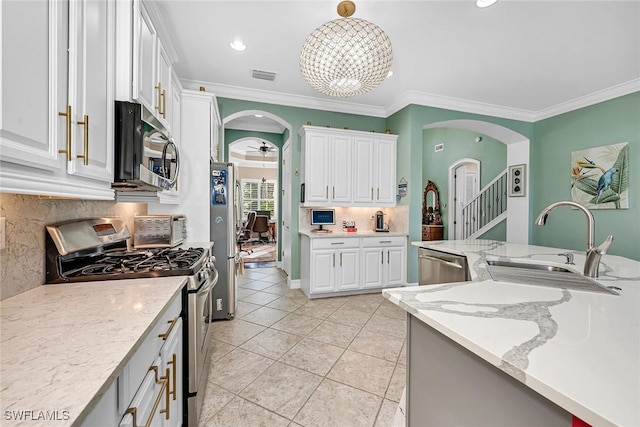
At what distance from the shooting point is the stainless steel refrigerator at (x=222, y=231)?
9.50ft

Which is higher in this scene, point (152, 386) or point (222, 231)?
point (222, 231)

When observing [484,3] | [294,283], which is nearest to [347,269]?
[294,283]

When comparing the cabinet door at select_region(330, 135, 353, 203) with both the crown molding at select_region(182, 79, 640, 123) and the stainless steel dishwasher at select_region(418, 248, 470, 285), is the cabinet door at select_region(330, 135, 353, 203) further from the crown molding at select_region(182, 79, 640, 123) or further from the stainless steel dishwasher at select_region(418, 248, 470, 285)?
the stainless steel dishwasher at select_region(418, 248, 470, 285)

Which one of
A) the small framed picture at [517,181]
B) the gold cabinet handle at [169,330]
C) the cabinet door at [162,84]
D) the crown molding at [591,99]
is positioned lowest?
the gold cabinet handle at [169,330]

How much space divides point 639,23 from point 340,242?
3.59 metres

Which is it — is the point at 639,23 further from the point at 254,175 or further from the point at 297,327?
the point at 254,175

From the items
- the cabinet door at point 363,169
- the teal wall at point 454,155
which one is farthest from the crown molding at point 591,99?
the cabinet door at point 363,169

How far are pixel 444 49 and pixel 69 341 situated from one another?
357 cm

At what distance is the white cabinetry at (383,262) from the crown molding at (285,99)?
7.00 feet

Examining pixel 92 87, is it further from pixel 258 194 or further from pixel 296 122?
pixel 258 194

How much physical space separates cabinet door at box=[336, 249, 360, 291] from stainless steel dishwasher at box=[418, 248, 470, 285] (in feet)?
3.71

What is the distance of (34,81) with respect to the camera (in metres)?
0.81

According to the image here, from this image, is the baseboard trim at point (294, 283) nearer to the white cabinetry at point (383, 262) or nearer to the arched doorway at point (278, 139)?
the arched doorway at point (278, 139)

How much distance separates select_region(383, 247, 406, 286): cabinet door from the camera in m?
3.96
